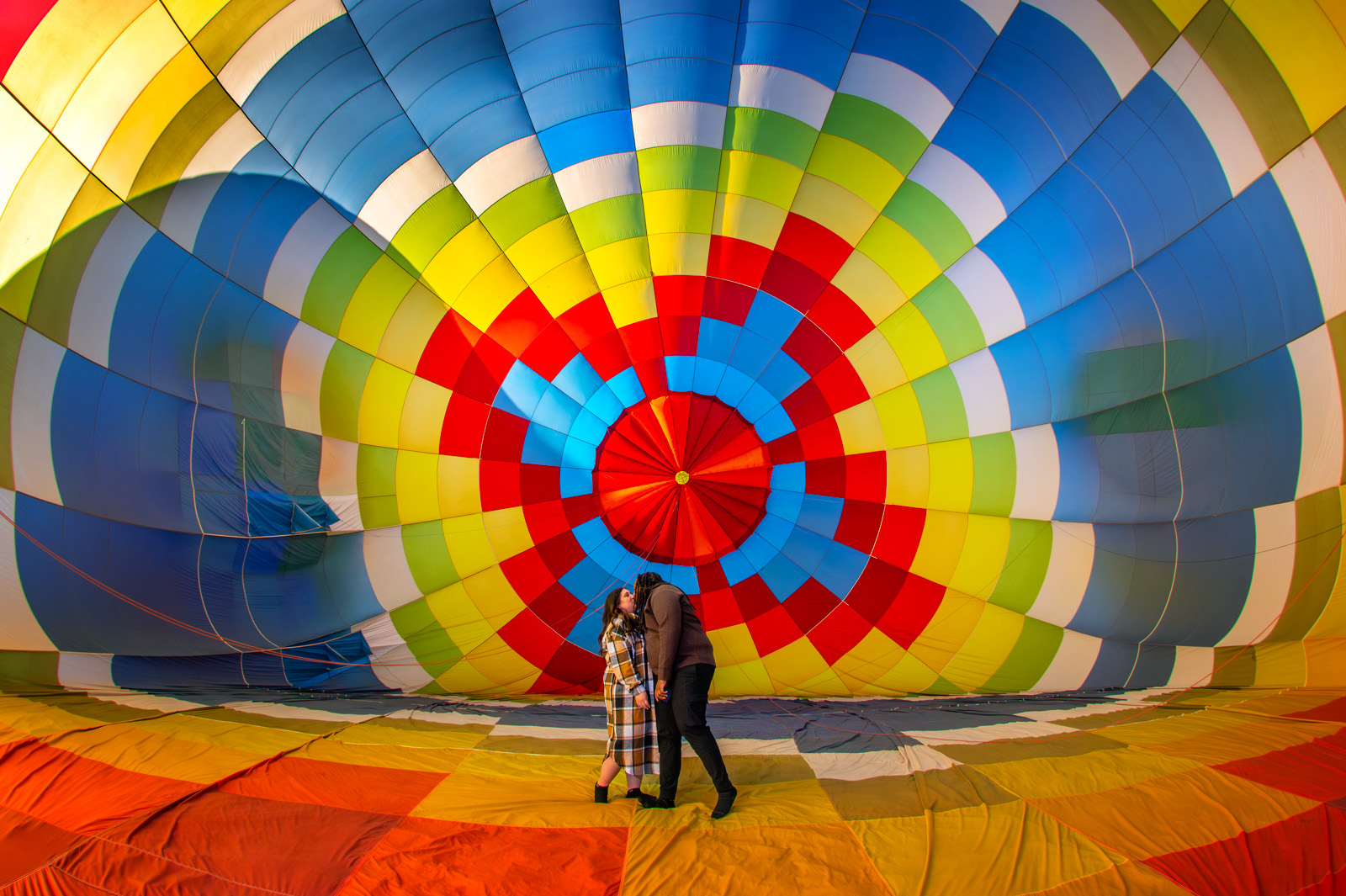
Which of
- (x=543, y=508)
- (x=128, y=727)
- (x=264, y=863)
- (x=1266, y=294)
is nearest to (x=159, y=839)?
(x=264, y=863)

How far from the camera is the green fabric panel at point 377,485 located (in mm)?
4254

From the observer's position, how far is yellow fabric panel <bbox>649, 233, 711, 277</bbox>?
4.15 metres

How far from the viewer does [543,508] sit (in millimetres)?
4441

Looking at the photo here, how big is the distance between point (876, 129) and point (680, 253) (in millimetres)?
1208

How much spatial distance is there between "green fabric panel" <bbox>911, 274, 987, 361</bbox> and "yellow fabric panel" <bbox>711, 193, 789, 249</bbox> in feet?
2.97

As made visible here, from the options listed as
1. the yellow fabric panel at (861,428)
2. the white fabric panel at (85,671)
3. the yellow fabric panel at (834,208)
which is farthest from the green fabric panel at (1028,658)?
the white fabric panel at (85,671)

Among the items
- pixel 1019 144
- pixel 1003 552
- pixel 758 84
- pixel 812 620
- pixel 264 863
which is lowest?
pixel 264 863

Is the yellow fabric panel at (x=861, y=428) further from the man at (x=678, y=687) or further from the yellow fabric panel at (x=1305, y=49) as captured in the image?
the yellow fabric panel at (x=1305, y=49)

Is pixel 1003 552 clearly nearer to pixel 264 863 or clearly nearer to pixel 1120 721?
pixel 1120 721

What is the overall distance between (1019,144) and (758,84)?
1.35 metres

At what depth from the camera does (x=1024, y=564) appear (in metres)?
4.29

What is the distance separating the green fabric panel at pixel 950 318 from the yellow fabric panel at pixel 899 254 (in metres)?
0.06

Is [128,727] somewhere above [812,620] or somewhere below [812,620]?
below

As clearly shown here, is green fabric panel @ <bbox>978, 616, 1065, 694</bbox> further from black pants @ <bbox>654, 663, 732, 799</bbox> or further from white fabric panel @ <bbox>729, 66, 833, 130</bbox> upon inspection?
white fabric panel @ <bbox>729, 66, 833, 130</bbox>
